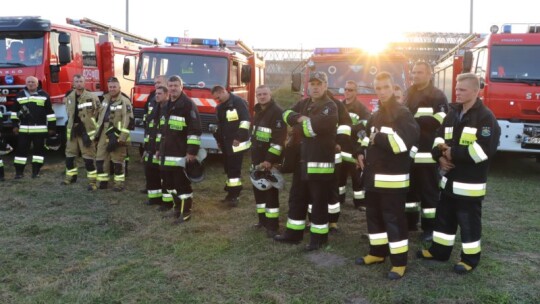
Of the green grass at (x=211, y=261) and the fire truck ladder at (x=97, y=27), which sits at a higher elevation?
the fire truck ladder at (x=97, y=27)

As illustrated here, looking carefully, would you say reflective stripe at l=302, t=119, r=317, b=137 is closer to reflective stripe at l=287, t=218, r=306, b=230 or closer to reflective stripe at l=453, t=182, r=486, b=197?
reflective stripe at l=287, t=218, r=306, b=230

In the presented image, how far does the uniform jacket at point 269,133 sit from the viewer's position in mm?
5176

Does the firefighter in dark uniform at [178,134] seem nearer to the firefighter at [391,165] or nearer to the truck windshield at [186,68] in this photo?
the firefighter at [391,165]

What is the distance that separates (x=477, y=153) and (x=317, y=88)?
5.03ft

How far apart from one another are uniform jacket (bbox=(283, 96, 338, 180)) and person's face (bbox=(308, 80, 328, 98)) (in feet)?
0.19

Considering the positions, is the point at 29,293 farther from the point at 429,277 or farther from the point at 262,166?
the point at 429,277

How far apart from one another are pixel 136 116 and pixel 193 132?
149 inches

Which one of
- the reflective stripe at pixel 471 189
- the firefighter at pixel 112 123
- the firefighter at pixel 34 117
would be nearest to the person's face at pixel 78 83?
the firefighter at pixel 112 123

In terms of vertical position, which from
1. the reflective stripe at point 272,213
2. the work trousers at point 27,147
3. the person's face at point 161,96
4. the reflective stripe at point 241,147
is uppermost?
the person's face at point 161,96

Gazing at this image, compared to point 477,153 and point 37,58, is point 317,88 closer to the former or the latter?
point 477,153

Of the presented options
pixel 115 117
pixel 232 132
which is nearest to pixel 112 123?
pixel 115 117

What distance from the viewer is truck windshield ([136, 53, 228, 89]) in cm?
910

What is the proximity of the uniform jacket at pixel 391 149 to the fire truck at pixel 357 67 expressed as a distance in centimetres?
470

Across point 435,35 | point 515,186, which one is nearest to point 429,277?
point 515,186
